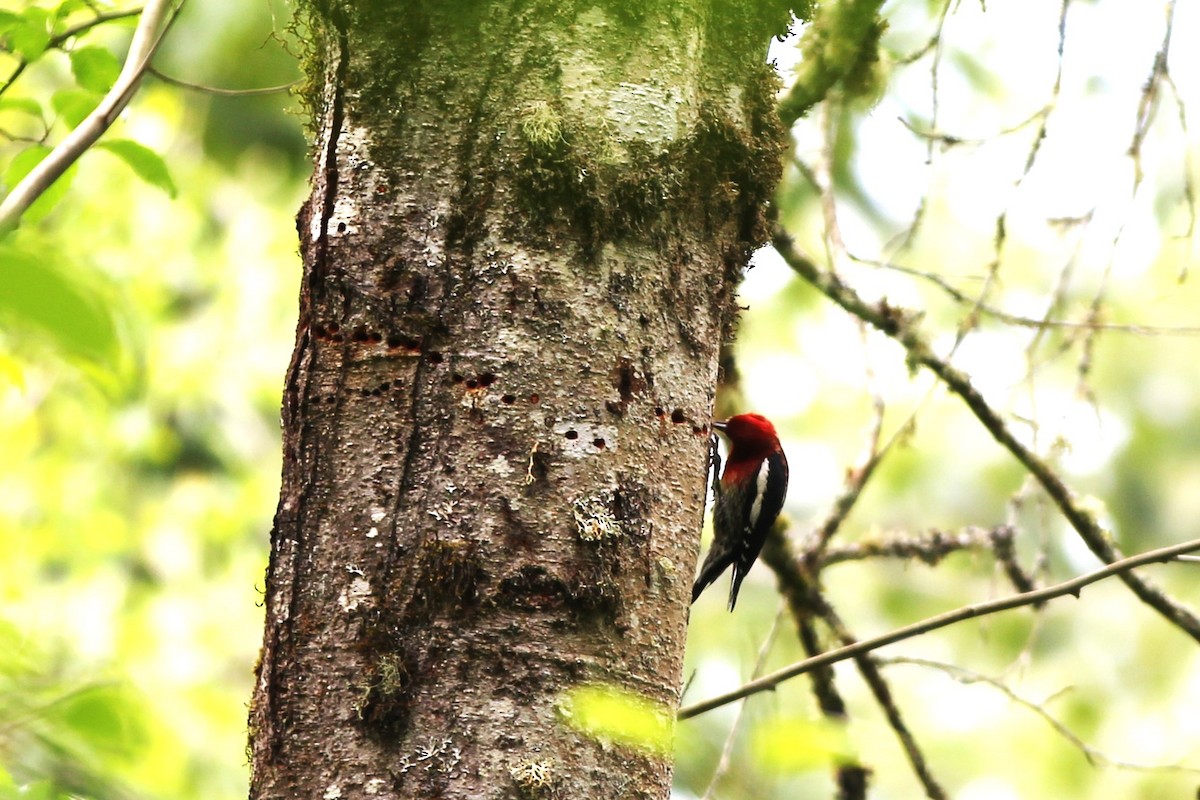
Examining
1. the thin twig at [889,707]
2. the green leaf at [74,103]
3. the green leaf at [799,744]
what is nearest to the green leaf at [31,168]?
the green leaf at [74,103]

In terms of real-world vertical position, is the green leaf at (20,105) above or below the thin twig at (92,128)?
above

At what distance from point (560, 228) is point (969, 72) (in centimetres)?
460

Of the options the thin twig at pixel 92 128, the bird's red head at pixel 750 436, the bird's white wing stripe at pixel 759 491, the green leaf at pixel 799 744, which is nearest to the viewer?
the green leaf at pixel 799 744

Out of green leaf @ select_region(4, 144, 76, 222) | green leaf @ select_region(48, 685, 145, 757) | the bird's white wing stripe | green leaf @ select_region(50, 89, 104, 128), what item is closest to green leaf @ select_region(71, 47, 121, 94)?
green leaf @ select_region(50, 89, 104, 128)

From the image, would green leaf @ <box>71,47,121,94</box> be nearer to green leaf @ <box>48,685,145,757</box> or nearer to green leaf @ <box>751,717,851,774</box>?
green leaf @ <box>48,685,145,757</box>

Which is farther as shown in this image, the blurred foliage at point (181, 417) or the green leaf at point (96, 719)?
the blurred foliage at point (181, 417)

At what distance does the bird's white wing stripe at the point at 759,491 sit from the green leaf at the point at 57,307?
336 cm

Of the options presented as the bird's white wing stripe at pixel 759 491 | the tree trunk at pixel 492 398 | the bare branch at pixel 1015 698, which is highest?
the bird's white wing stripe at pixel 759 491

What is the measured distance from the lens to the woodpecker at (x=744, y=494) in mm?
4055

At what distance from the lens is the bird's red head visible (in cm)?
402

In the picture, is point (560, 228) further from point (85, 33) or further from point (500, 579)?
point (85, 33)

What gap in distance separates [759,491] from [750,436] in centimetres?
27

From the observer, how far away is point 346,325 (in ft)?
5.71

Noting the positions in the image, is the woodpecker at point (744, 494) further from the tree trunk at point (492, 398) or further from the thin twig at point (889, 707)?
the tree trunk at point (492, 398)
